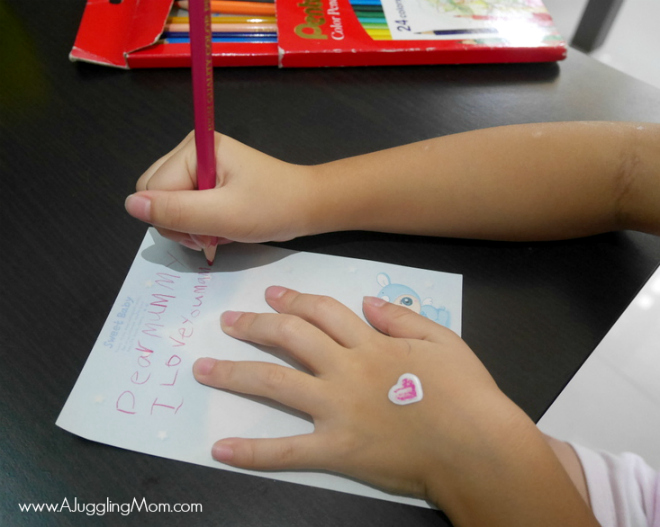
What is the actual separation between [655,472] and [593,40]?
99 cm

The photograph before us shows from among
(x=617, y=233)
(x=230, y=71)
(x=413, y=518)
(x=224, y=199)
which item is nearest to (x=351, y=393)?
(x=413, y=518)

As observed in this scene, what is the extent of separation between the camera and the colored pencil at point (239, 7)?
2.20 feet

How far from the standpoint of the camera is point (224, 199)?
0.46m

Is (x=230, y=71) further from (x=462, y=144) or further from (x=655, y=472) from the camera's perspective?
(x=655, y=472)

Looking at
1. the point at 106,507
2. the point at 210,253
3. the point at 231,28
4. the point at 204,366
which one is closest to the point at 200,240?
the point at 210,253

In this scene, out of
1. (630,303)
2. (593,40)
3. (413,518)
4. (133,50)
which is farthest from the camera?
(593,40)

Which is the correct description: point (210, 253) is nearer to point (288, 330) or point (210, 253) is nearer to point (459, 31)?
point (288, 330)

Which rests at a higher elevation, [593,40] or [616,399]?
[593,40]

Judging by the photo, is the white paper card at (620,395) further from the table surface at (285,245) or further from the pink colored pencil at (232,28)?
the pink colored pencil at (232,28)

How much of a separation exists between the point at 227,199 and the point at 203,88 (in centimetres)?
10

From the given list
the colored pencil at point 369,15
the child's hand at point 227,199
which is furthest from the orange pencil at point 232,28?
the child's hand at point 227,199

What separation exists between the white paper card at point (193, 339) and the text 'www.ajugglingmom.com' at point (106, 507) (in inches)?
1.4

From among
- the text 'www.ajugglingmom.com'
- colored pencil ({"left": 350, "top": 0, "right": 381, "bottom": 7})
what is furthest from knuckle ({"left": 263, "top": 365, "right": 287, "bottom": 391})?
colored pencil ({"left": 350, "top": 0, "right": 381, "bottom": 7})

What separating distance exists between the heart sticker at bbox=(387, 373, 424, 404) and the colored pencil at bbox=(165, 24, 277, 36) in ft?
1.68
